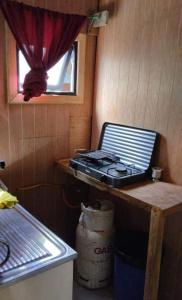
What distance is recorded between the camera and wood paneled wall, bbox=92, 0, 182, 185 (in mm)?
1861

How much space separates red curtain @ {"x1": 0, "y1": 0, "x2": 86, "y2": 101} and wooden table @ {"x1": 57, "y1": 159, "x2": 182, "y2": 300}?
2.77 feet

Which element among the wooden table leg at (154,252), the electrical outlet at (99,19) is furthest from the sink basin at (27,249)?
the electrical outlet at (99,19)

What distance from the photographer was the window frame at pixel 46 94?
200 centimetres

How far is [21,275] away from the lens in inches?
41.2

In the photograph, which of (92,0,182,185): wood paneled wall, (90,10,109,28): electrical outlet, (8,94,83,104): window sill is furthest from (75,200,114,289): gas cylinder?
(90,10,109,28): electrical outlet

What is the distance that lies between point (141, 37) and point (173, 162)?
93 cm

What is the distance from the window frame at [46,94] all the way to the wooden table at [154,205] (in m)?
0.79

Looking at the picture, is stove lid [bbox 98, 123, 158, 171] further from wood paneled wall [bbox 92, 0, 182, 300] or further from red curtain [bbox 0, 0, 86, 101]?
red curtain [bbox 0, 0, 86, 101]

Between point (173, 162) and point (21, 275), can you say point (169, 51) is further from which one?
point (21, 275)

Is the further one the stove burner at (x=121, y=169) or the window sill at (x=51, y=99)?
the window sill at (x=51, y=99)

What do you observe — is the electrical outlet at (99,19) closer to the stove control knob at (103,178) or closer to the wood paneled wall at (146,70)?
the wood paneled wall at (146,70)

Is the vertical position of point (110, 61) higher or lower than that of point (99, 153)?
higher

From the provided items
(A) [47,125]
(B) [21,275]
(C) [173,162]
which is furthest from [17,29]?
(B) [21,275]

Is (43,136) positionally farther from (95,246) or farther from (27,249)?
(27,249)
